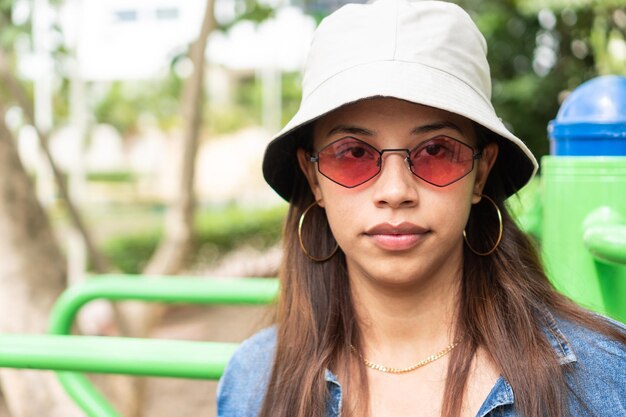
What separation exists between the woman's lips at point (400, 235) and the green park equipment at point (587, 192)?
325 mm

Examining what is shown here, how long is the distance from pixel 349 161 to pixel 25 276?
5.52ft

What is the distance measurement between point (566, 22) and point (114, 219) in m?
14.4

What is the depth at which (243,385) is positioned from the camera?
4.56 ft

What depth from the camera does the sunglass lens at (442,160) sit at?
1.21m

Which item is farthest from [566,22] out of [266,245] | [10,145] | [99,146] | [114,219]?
[99,146]

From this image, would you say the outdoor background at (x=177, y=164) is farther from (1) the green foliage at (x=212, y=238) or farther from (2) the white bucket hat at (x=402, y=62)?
(2) the white bucket hat at (x=402, y=62)

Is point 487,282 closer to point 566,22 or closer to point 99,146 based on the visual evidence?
point 566,22

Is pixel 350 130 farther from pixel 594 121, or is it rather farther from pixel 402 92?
pixel 594 121

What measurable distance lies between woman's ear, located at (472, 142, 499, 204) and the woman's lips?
0.58 ft

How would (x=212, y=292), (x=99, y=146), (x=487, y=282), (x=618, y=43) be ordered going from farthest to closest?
(x=99, y=146), (x=618, y=43), (x=212, y=292), (x=487, y=282)

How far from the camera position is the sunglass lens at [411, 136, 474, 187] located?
1208 millimetres

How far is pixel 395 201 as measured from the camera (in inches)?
46.9

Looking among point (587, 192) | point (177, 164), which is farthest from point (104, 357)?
point (177, 164)

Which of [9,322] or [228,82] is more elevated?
[228,82]
